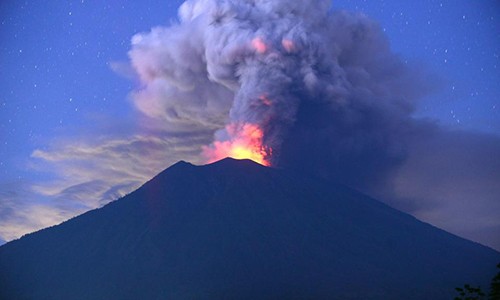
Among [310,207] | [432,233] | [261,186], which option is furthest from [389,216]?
[261,186]

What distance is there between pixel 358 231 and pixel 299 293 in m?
27.9

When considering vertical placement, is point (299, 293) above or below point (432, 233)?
below

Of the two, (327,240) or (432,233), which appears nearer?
(327,240)

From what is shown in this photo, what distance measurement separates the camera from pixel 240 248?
330ft

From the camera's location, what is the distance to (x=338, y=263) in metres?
94.8

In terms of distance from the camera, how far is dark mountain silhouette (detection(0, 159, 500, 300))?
293ft

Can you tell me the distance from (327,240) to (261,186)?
59.1 feet

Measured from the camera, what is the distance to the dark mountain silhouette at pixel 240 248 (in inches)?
3514

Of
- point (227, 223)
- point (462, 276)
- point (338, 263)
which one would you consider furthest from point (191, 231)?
point (462, 276)

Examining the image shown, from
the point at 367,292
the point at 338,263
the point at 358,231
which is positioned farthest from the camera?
the point at 358,231

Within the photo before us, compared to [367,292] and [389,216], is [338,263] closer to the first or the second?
[367,292]

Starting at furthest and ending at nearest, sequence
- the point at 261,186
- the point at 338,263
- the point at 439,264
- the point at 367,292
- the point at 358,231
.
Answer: the point at 261,186
the point at 358,231
the point at 439,264
the point at 338,263
the point at 367,292

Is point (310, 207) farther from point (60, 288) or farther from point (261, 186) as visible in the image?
point (60, 288)

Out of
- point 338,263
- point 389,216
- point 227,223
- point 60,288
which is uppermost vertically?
point 389,216
